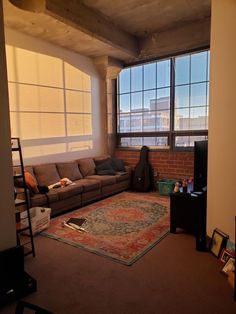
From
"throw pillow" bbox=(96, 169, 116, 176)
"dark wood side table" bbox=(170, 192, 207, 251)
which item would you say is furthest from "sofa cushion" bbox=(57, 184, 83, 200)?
"dark wood side table" bbox=(170, 192, 207, 251)

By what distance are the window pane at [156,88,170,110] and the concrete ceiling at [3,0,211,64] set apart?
0.79 meters

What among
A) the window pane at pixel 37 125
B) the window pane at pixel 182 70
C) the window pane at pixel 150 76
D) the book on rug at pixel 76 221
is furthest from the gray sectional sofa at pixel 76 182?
the window pane at pixel 182 70

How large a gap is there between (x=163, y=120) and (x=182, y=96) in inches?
25.9

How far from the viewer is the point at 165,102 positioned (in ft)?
17.7

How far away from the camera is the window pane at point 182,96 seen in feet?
16.7

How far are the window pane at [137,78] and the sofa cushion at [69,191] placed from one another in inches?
115

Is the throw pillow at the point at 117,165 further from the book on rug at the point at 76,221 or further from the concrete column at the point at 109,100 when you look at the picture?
the book on rug at the point at 76,221

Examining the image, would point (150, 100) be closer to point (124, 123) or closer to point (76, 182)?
A: point (124, 123)

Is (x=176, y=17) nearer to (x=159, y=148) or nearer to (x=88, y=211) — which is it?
(x=159, y=148)

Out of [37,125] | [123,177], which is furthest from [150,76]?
[37,125]

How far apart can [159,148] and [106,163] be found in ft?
4.11

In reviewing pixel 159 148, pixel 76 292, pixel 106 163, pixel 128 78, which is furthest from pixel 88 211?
pixel 128 78

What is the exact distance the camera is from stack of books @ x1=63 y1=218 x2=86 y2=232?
3281mm

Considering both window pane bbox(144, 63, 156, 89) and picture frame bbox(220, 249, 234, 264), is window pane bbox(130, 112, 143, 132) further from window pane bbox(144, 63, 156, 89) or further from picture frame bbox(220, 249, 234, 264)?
picture frame bbox(220, 249, 234, 264)
